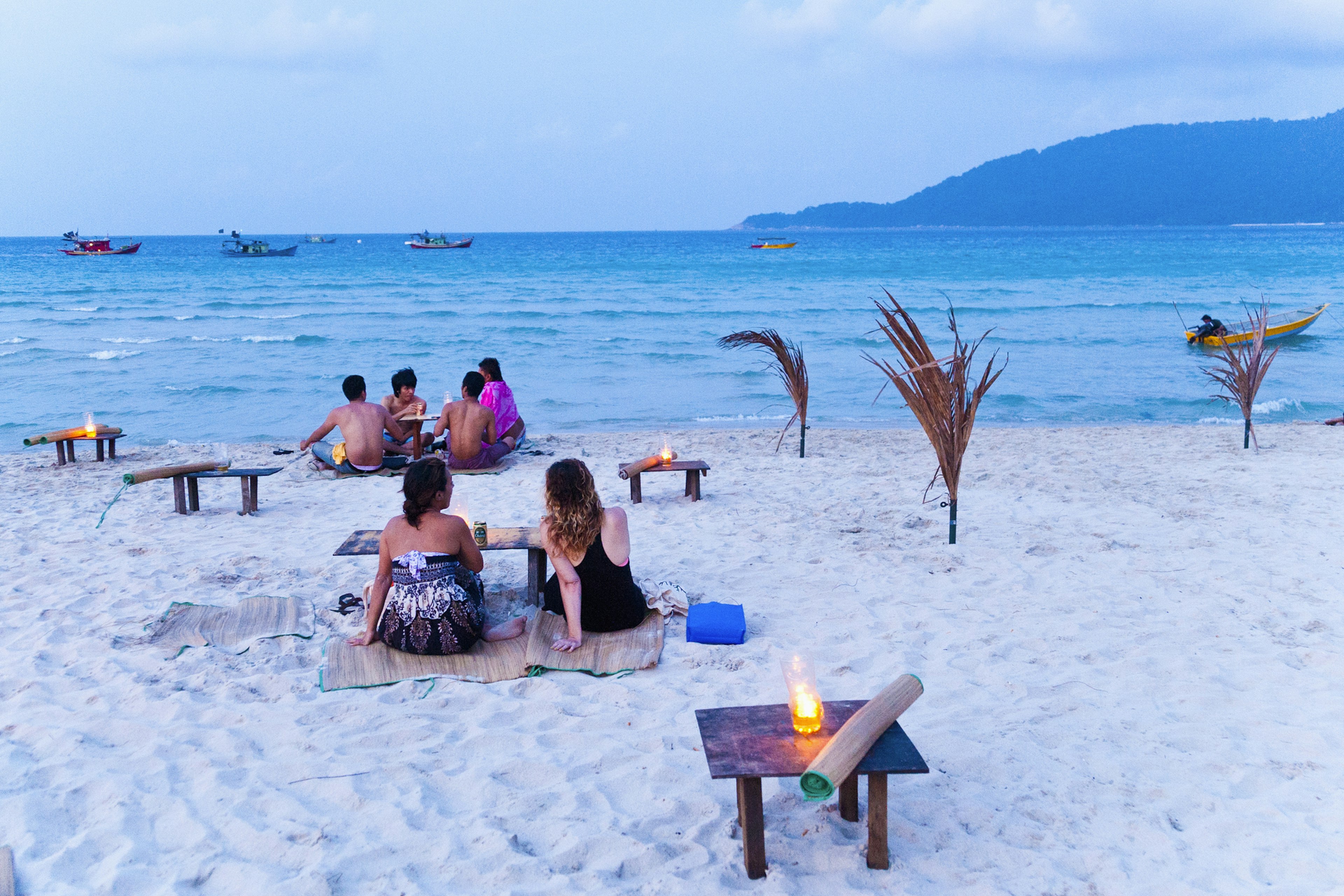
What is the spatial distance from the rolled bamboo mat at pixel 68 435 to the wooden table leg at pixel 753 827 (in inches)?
287

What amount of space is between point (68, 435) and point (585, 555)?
20.5ft

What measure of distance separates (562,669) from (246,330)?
18.9 meters

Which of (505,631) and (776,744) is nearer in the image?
(776,744)

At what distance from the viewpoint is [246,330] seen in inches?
795

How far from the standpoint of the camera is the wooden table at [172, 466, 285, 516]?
627 centimetres

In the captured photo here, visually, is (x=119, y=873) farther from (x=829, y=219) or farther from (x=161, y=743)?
(x=829, y=219)

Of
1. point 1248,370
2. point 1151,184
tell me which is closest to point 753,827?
point 1248,370

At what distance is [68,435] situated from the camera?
7.95 metres

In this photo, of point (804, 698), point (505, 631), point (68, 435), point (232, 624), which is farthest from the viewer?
point (68, 435)

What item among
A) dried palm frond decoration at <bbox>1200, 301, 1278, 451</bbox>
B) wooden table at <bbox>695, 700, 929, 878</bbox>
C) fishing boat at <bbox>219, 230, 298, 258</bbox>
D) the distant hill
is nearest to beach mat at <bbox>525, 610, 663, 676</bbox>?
wooden table at <bbox>695, 700, 929, 878</bbox>

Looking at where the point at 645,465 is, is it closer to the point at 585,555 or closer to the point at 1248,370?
the point at 585,555

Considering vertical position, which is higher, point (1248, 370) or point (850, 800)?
point (1248, 370)

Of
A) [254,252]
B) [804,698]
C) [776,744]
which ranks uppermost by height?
[254,252]

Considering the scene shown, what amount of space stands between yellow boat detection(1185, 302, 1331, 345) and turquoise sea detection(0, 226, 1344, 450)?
0.28m
